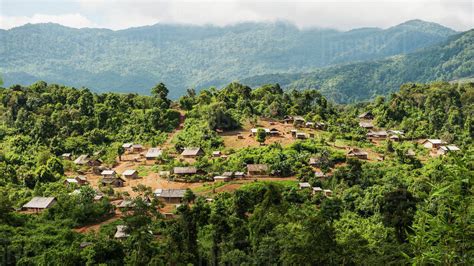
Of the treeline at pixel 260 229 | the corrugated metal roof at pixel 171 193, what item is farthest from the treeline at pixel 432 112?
the corrugated metal roof at pixel 171 193

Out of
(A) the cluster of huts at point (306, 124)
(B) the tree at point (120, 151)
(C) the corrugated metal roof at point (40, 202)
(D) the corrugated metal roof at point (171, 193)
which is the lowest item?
(D) the corrugated metal roof at point (171, 193)

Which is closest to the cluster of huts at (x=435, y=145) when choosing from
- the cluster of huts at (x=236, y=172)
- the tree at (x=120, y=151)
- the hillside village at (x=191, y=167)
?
the hillside village at (x=191, y=167)

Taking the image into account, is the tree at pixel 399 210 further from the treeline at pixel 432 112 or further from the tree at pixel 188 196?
the treeline at pixel 432 112

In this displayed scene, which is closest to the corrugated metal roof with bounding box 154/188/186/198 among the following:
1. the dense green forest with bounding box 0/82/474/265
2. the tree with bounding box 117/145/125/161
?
the dense green forest with bounding box 0/82/474/265

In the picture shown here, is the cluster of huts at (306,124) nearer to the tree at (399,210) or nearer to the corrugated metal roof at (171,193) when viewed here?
the corrugated metal roof at (171,193)

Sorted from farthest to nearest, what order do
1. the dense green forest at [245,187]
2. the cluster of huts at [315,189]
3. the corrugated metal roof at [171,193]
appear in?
the corrugated metal roof at [171,193] < the cluster of huts at [315,189] < the dense green forest at [245,187]

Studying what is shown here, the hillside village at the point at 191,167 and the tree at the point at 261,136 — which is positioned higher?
the tree at the point at 261,136

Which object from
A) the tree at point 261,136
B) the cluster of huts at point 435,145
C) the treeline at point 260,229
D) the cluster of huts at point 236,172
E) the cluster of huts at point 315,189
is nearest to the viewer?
the treeline at point 260,229

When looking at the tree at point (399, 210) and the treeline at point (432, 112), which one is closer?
the tree at point (399, 210)

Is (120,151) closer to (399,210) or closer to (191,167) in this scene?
(191,167)
